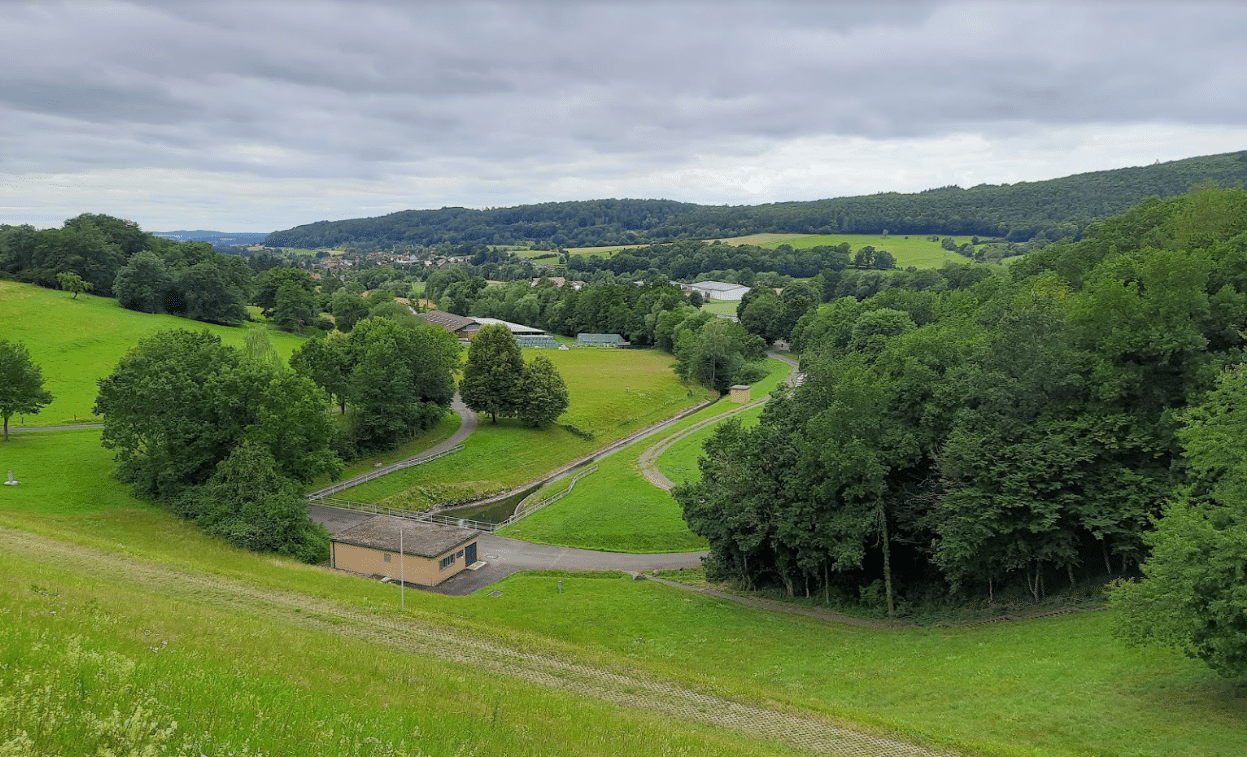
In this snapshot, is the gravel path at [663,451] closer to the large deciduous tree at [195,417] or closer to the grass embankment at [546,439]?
the grass embankment at [546,439]

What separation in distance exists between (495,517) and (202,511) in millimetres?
19646

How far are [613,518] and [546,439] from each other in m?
21.1

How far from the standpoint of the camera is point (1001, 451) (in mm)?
29734

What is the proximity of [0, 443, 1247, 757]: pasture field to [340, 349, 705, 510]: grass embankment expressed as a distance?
20.1 m

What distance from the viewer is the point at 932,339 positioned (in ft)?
124

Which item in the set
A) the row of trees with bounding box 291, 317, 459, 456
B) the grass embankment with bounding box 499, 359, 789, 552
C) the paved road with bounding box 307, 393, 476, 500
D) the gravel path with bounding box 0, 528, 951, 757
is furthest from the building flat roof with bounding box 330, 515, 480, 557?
the row of trees with bounding box 291, 317, 459, 456

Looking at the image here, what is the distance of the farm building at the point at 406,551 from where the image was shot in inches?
1485

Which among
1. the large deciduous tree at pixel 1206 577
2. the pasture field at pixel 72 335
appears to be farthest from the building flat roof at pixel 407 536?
the pasture field at pixel 72 335

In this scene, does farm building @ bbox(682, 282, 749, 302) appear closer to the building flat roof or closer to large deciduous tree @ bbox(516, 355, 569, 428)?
large deciduous tree @ bbox(516, 355, 569, 428)

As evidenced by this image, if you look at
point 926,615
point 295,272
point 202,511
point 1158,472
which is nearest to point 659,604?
point 926,615

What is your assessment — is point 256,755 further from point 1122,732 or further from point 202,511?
point 202,511

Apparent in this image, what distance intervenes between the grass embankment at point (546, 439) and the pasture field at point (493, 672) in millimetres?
20109

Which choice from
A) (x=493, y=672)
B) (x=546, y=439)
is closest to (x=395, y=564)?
(x=493, y=672)

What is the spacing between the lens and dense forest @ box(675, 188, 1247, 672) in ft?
93.8
